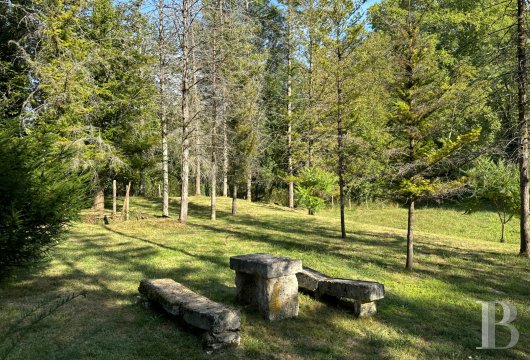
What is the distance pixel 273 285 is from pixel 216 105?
1475 centimetres

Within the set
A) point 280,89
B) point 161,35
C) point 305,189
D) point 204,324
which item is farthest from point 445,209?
point 204,324

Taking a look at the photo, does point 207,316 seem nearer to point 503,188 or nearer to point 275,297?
point 275,297

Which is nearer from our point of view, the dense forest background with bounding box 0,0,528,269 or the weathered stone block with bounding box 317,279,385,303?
the weathered stone block with bounding box 317,279,385,303

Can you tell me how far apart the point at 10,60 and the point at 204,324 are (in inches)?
725

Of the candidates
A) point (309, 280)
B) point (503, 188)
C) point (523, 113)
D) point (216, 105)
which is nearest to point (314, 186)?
point (216, 105)

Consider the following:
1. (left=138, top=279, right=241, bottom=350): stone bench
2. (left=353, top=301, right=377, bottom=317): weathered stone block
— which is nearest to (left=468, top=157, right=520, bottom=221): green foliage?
(left=353, top=301, right=377, bottom=317): weathered stone block

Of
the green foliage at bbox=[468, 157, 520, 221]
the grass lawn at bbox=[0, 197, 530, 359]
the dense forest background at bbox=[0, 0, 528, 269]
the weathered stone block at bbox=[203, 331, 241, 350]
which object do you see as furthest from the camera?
the green foliage at bbox=[468, 157, 520, 221]

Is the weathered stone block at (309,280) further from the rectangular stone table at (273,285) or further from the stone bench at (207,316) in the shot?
the stone bench at (207,316)

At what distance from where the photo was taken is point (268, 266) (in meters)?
5.66

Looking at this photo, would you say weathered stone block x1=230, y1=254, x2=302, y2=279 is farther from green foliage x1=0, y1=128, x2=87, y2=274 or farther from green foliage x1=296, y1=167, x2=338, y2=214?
green foliage x1=296, y1=167, x2=338, y2=214

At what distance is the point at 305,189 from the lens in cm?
2369

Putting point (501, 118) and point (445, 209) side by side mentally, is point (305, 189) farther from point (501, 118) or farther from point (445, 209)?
point (501, 118)

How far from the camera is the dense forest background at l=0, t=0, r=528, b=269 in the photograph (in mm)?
7844

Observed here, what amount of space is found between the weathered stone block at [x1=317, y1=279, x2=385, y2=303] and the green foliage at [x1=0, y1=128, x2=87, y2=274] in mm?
4903
